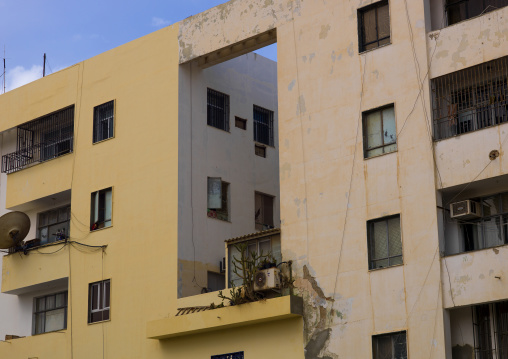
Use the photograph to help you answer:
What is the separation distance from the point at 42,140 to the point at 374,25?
578 inches

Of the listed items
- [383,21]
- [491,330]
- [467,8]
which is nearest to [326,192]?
[383,21]

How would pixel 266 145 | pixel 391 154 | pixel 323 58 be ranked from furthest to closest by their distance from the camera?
pixel 266 145 < pixel 323 58 < pixel 391 154

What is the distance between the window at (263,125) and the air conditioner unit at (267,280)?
812 centimetres

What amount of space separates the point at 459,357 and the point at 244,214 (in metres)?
10.2

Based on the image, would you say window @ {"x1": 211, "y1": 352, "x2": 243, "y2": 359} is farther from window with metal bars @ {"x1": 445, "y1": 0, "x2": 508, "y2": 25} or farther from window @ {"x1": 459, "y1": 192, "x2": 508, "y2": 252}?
window with metal bars @ {"x1": 445, "y1": 0, "x2": 508, "y2": 25}

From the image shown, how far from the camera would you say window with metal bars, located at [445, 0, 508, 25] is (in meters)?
23.9

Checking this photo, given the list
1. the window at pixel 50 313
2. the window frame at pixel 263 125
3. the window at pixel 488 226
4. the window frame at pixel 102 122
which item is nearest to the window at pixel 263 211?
the window frame at pixel 263 125

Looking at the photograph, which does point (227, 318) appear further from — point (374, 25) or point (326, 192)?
point (374, 25)

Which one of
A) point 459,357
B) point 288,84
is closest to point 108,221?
point 288,84

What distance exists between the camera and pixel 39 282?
105 feet

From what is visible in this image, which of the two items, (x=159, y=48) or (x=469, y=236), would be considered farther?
(x=159, y=48)

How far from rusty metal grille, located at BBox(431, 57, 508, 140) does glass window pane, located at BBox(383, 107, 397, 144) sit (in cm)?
111

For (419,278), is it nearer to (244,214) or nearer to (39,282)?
(244,214)

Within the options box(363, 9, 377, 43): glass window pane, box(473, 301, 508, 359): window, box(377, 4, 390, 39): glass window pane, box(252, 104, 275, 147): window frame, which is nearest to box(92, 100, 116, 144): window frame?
box(252, 104, 275, 147): window frame
